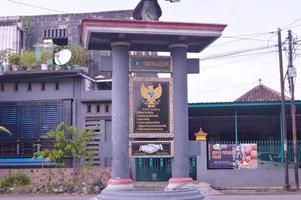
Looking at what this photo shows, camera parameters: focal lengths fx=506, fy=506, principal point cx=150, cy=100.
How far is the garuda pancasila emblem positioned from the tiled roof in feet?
74.0

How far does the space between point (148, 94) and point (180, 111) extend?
0.87 m

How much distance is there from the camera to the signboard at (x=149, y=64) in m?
12.3

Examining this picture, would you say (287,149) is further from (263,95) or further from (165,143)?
(165,143)

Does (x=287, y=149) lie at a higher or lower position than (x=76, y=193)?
higher

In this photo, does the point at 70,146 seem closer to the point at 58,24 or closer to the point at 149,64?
the point at 149,64

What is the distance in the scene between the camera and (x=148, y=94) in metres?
12.2

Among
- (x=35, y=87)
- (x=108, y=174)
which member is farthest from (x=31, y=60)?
(x=108, y=174)

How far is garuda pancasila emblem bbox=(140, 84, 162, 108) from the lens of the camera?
12195 millimetres

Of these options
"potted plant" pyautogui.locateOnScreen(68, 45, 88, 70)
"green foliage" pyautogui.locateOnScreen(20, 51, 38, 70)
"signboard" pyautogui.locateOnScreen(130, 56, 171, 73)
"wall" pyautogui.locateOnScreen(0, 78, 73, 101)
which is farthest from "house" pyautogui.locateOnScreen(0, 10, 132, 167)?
"signboard" pyautogui.locateOnScreen(130, 56, 171, 73)

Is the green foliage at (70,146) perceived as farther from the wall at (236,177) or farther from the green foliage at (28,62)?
the wall at (236,177)

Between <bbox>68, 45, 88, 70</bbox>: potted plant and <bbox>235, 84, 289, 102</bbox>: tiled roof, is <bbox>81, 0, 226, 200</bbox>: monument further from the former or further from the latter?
<bbox>235, 84, 289, 102</bbox>: tiled roof

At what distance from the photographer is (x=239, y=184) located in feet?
87.0

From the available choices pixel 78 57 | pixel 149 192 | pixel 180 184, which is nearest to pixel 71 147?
pixel 78 57

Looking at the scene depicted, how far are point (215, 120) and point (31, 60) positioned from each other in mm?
11818
